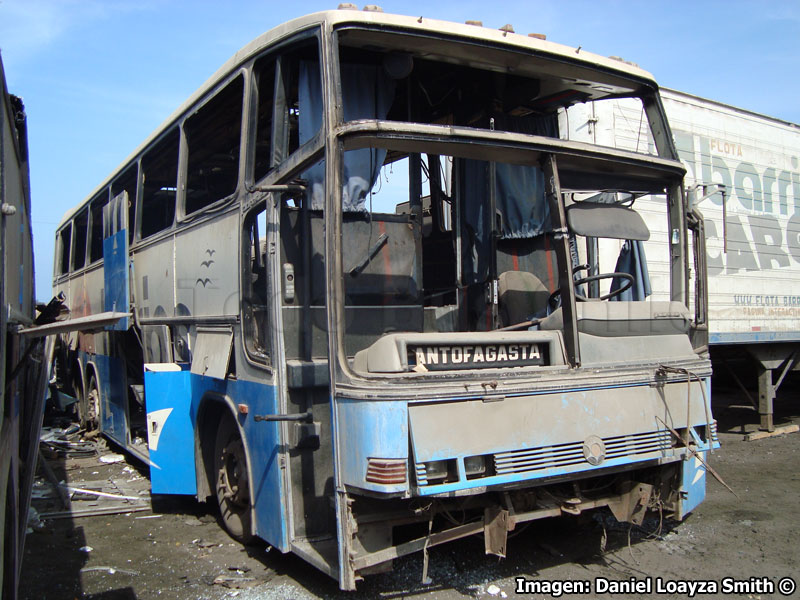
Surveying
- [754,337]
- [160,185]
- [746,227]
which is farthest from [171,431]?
[746,227]

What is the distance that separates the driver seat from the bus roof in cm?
158

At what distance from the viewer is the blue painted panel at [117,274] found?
20.4 ft

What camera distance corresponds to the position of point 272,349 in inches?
163

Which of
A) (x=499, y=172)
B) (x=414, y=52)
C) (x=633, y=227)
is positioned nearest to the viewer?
(x=414, y=52)

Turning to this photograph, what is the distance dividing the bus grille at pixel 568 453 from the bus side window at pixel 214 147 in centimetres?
263

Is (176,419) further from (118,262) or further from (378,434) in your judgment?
(378,434)

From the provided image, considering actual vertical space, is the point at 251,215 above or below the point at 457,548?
above

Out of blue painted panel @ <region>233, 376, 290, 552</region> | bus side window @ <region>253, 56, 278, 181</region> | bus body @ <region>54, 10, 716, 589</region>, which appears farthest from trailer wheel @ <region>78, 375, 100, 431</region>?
bus side window @ <region>253, 56, 278, 181</region>

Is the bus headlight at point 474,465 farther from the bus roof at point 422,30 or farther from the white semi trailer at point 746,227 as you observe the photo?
the white semi trailer at point 746,227

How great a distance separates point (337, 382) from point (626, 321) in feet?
6.01

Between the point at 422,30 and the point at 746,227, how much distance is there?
6.51 metres

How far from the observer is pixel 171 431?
18.3 feet

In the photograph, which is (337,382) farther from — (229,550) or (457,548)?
(229,550)

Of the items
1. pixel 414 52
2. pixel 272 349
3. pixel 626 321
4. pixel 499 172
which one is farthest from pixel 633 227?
pixel 272 349
